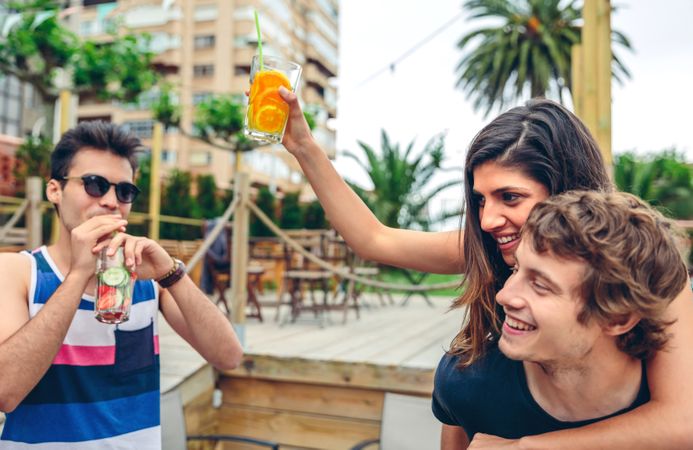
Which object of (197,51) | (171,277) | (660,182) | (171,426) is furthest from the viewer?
(197,51)

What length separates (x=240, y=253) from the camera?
4.53 m

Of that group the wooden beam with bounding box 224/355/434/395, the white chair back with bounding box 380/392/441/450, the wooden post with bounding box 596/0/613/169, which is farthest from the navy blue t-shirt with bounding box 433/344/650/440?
the wooden post with bounding box 596/0/613/169

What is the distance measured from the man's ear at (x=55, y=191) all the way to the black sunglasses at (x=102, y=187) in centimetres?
4

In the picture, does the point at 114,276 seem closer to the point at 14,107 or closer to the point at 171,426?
the point at 171,426

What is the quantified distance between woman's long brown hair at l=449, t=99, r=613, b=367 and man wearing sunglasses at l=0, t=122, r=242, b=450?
A: 87cm

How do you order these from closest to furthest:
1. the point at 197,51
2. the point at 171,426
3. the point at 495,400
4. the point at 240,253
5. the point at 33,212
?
the point at 495,400
the point at 171,426
the point at 33,212
the point at 240,253
the point at 197,51

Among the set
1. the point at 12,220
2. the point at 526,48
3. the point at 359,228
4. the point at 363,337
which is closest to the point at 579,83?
the point at 363,337

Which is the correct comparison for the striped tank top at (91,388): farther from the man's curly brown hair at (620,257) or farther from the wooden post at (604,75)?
the wooden post at (604,75)

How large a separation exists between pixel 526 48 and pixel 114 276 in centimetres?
2703

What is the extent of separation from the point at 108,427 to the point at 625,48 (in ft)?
89.0

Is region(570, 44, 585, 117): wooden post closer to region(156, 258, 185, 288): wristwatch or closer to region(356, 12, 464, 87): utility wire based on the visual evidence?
region(356, 12, 464, 87): utility wire

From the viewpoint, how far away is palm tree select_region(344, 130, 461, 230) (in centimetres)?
1461

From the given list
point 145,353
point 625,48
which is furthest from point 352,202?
point 625,48

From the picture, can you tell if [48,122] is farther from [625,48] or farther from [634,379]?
[625,48]
